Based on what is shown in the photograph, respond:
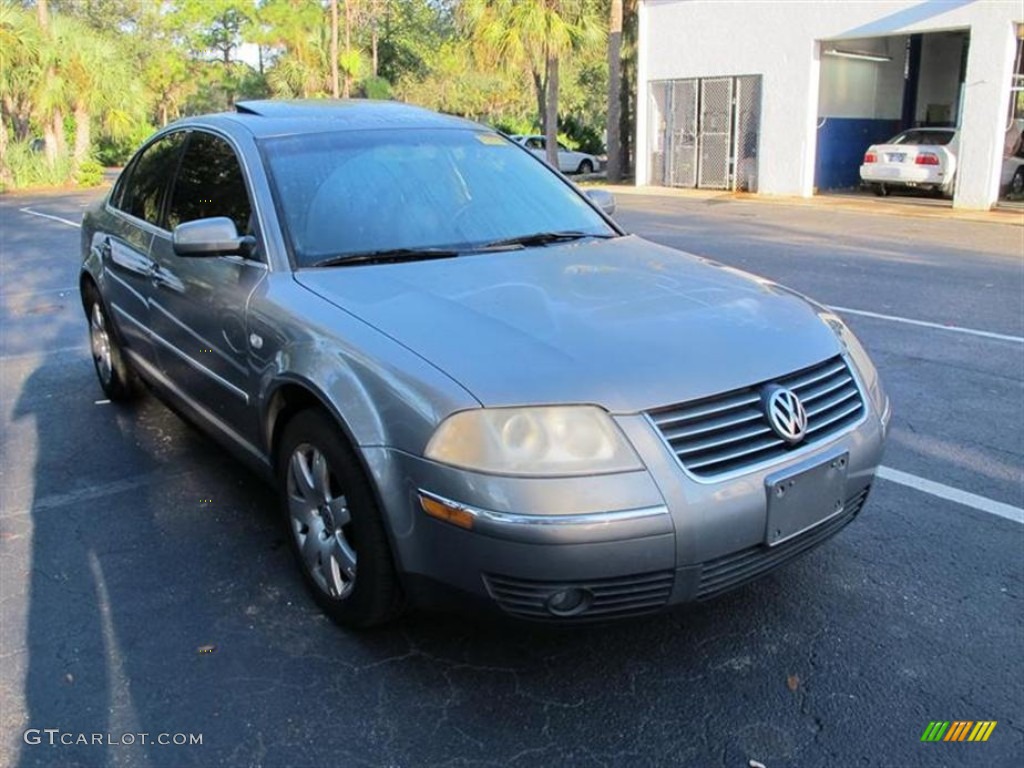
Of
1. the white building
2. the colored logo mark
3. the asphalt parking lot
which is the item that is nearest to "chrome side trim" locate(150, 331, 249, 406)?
the asphalt parking lot

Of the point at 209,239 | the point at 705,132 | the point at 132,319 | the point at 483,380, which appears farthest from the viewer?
the point at 705,132

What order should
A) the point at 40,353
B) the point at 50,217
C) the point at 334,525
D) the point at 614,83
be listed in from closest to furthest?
1. the point at 334,525
2. the point at 40,353
3. the point at 50,217
4. the point at 614,83

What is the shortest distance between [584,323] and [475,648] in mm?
1114

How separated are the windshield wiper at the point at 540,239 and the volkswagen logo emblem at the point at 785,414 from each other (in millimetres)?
1366

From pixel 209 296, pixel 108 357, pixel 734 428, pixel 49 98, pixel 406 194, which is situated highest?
pixel 49 98

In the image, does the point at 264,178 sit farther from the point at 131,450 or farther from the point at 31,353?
the point at 31,353

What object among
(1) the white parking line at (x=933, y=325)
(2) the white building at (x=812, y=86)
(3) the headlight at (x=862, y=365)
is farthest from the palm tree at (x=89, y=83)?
(3) the headlight at (x=862, y=365)

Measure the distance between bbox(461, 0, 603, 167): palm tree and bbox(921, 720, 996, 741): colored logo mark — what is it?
23.6 metres

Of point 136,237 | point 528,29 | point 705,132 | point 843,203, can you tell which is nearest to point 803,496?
point 136,237

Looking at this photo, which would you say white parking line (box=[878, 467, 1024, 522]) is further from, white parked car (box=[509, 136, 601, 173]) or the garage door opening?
white parked car (box=[509, 136, 601, 173])

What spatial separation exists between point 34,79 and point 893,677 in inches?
1280

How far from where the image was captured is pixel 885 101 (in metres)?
23.5

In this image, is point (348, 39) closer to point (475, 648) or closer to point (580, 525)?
point (475, 648)

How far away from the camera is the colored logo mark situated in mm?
2533
